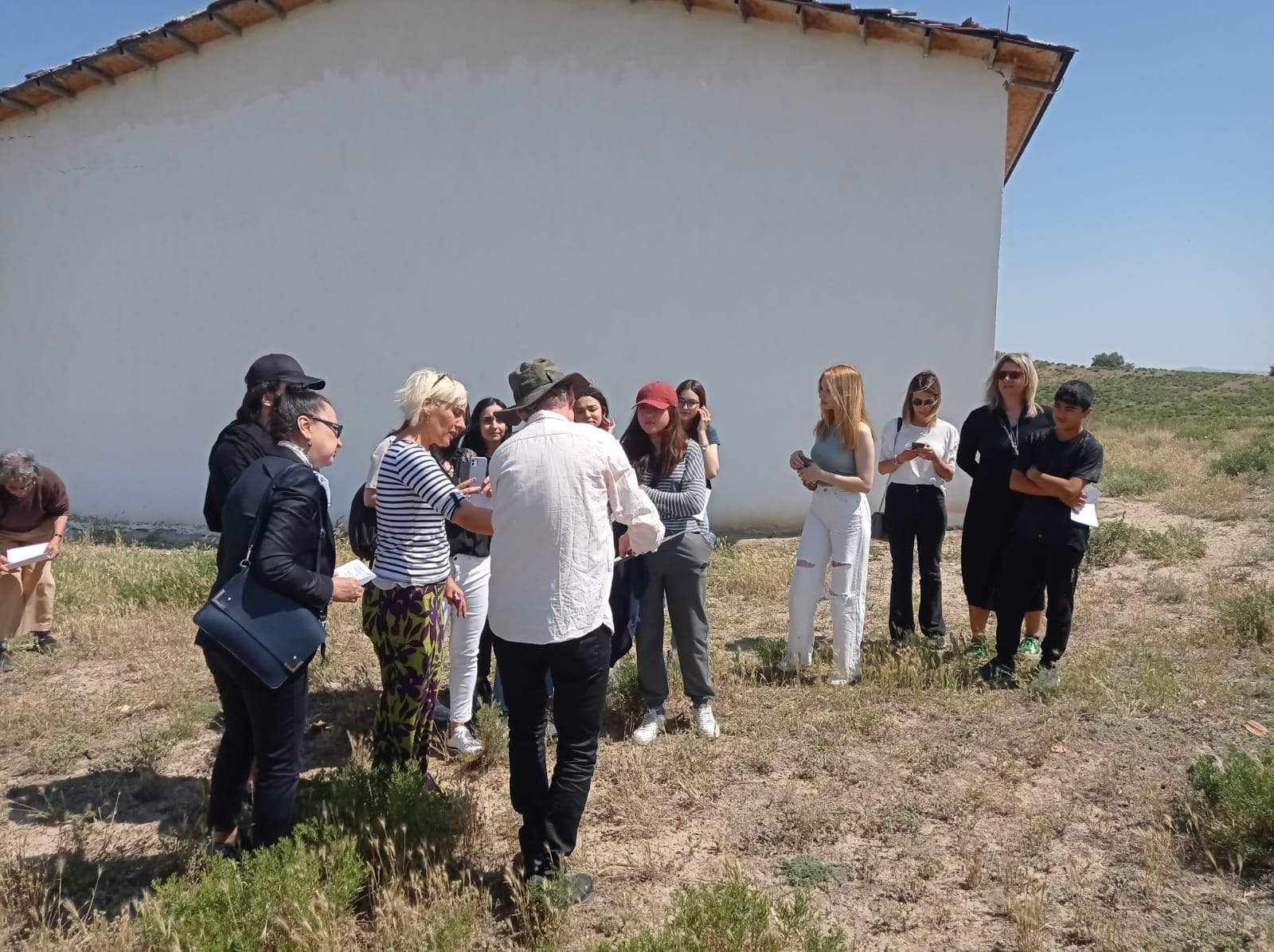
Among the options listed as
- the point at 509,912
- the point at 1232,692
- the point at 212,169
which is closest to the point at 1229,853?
the point at 1232,692

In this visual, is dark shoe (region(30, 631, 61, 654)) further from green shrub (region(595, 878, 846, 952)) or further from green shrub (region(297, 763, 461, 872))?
green shrub (region(595, 878, 846, 952))

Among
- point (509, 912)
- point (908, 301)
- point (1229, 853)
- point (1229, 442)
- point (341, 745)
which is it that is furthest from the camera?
point (1229, 442)

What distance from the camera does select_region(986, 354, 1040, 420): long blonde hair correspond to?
5.58m

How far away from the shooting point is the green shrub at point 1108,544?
27.9 feet

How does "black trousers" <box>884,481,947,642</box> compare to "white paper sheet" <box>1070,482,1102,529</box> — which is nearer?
"white paper sheet" <box>1070,482,1102,529</box>

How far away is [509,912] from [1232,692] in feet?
14.1

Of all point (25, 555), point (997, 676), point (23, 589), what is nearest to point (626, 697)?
point (997, 676)

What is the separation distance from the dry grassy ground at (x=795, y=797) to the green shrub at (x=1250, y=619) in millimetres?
22

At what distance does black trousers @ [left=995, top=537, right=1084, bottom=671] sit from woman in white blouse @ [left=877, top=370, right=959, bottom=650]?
2.21ft

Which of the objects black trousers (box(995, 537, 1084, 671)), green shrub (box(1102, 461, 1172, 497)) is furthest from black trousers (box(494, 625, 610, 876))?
green shrub (box(1102, 461, 1172, 497))

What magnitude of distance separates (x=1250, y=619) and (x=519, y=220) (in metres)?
7.95

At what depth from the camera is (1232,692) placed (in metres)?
5.03

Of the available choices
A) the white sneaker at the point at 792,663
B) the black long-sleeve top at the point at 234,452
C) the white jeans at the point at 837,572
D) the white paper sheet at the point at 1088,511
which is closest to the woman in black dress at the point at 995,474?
the white paper sheet at the point at 1088,511

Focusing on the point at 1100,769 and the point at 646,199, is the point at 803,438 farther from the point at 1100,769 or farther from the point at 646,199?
the point at 1100,769
